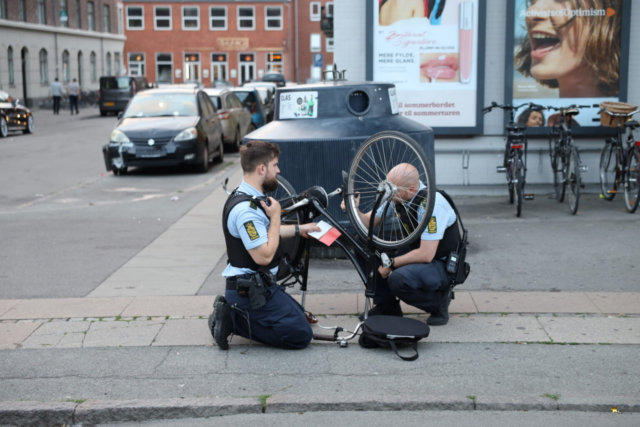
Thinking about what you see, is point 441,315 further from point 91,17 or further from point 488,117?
point 91,17

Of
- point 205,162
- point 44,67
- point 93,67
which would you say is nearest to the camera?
point 205,162

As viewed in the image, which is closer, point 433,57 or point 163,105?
point 433,57

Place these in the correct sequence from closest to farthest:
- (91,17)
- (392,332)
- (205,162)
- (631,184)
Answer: (392,332)
(631,184)
(205,162)
(91,17)

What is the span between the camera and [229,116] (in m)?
20.0

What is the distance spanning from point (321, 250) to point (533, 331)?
2.82 meters

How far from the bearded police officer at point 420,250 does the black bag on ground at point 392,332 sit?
247mm

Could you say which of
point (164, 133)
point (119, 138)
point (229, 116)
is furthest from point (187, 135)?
point (229, 116)

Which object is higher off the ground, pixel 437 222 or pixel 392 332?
pixel 437 222

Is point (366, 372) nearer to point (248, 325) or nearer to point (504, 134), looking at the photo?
point (248, 325)

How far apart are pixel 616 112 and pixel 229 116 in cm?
1163

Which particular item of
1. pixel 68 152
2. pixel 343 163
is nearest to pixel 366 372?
pixel 343 163

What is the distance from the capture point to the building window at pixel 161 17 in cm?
7169

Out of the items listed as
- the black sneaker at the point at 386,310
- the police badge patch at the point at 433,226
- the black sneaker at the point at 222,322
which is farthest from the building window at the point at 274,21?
the black sneaker at the point at 222,322

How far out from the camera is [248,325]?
5.30 metres
